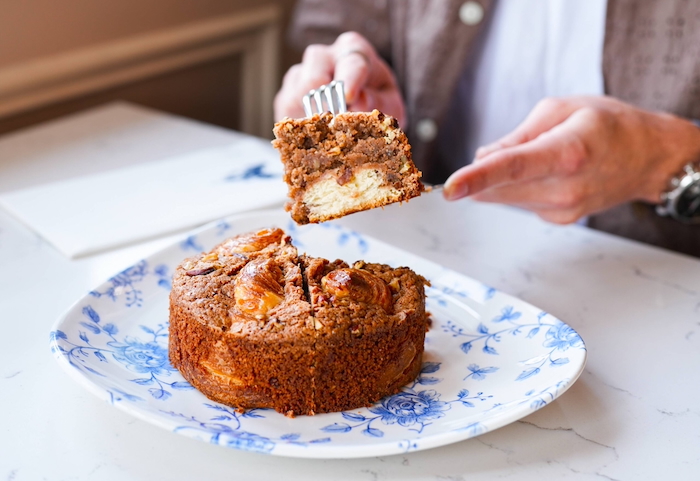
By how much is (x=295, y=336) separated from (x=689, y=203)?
109 cm

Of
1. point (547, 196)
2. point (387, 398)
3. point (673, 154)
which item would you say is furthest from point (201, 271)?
point (673, 154)

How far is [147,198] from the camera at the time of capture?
1.68 meters

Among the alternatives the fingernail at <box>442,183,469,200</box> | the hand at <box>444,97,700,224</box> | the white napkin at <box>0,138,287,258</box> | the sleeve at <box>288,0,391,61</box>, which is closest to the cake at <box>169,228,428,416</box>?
the fingernail at <box>442,183,469,200</box>

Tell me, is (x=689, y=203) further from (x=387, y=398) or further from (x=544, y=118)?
(x=387, y=398)

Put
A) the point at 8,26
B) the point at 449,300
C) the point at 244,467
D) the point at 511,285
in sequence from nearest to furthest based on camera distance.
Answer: the point at 244,467, the point at 449,300, the point at 511,285, the point at 8,26

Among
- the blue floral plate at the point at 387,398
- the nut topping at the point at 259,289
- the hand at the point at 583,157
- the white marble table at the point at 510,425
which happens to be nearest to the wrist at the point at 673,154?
the hand at the point at 583,157

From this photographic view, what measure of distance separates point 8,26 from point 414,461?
5.94ft

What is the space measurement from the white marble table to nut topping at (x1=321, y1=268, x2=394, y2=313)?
0.22 m

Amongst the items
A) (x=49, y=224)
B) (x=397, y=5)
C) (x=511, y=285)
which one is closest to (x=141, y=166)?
(x=49, y=224)

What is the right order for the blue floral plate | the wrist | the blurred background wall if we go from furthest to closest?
the blurred background wall
the wrist
the blue floral plate

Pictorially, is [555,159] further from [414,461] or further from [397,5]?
[397,5]

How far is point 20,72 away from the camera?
2.10 meters

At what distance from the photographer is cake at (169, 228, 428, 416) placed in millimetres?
954

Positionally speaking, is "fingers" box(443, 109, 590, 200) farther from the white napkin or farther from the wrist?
the white napkin
